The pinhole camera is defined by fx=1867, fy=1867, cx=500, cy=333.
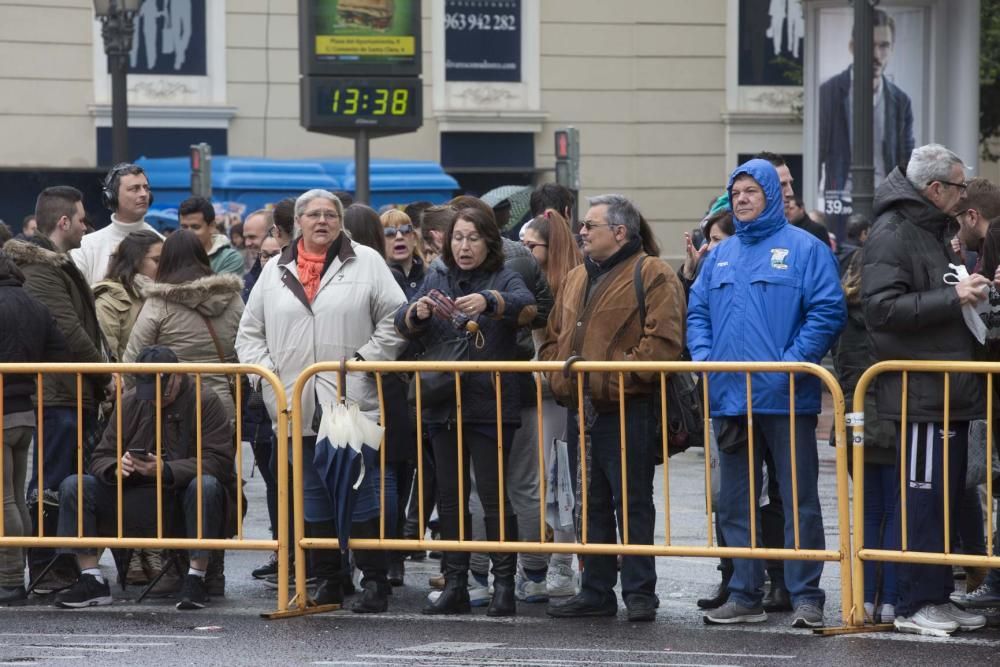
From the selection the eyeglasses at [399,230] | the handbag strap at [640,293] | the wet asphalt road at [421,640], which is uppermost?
the eyeglasses at [399,230]

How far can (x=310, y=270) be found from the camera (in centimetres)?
854

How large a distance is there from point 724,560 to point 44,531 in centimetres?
325

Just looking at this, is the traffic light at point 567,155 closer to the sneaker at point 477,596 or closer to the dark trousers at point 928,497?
the sneaker at point 477,596

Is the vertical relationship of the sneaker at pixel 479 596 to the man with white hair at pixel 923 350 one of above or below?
below

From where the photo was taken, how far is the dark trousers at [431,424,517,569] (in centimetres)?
821

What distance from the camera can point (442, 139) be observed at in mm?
28688

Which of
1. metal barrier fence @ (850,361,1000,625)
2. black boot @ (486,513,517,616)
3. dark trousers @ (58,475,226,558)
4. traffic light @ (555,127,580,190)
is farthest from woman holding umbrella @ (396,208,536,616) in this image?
traffic light @ (555,127,580,190)

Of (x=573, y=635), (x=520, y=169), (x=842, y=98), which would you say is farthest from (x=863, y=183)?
(x=520, y=169)

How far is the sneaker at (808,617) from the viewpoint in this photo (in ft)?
25.2

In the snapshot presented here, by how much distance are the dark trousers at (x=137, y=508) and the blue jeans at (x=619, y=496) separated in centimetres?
174

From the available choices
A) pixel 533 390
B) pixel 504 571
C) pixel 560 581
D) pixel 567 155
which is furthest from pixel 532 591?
pixel 567 155

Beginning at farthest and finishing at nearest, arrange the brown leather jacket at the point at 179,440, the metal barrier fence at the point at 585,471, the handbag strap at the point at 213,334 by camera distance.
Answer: the handbag strap at the point at 213,334
the brown leather jacket at the point at 179,440
the metal barrier fence at the point at 585,471

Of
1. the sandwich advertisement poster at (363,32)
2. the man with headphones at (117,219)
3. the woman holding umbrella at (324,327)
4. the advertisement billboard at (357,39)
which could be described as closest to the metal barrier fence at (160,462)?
the woman holding umbrella at (324,327)

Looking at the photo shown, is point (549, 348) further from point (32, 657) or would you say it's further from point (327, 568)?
point (32, 657)
